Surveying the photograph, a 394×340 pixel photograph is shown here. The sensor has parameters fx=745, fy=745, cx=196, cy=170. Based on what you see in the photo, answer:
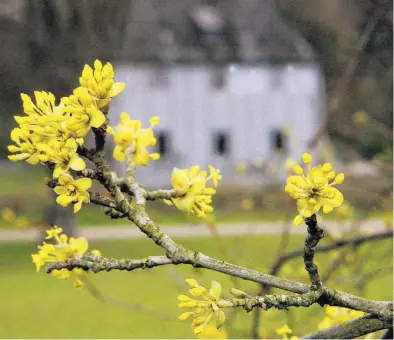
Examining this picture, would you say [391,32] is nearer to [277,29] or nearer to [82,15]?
[82,15]

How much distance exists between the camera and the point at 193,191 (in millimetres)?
1197

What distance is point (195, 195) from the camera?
47.1 inches

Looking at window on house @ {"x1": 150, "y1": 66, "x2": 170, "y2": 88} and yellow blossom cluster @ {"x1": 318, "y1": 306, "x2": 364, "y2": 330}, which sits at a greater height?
window on house @ {"x1": 150, "y1": 66, "x2": 170, "y2": 88}

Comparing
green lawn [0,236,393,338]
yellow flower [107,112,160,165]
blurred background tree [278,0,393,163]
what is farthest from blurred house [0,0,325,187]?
yellow flower [107,112,160,165]

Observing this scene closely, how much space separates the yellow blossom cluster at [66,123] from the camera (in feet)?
3.37

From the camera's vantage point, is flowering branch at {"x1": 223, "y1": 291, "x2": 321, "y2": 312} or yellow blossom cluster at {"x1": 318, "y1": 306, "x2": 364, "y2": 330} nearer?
flowering branch at {"x1": 223, "y1": 291, "x2": 321, "y2": 312}

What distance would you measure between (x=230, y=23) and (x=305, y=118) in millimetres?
4304

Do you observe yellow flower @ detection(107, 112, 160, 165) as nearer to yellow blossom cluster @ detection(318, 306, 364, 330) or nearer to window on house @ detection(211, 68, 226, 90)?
yellow blossom cluster @ detection(318, 306, 364, 330)

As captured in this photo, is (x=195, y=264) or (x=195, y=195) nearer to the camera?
(x=195, y=264)

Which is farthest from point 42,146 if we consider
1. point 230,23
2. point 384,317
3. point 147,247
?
point 230,23

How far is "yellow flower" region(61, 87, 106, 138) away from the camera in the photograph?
1.03 meters

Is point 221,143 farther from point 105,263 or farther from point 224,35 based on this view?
point 105,263

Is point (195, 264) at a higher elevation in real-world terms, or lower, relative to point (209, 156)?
lower

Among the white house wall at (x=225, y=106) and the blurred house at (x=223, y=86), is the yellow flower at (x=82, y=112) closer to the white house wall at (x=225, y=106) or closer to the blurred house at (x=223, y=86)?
the blurred house at (x=223, y=86)
